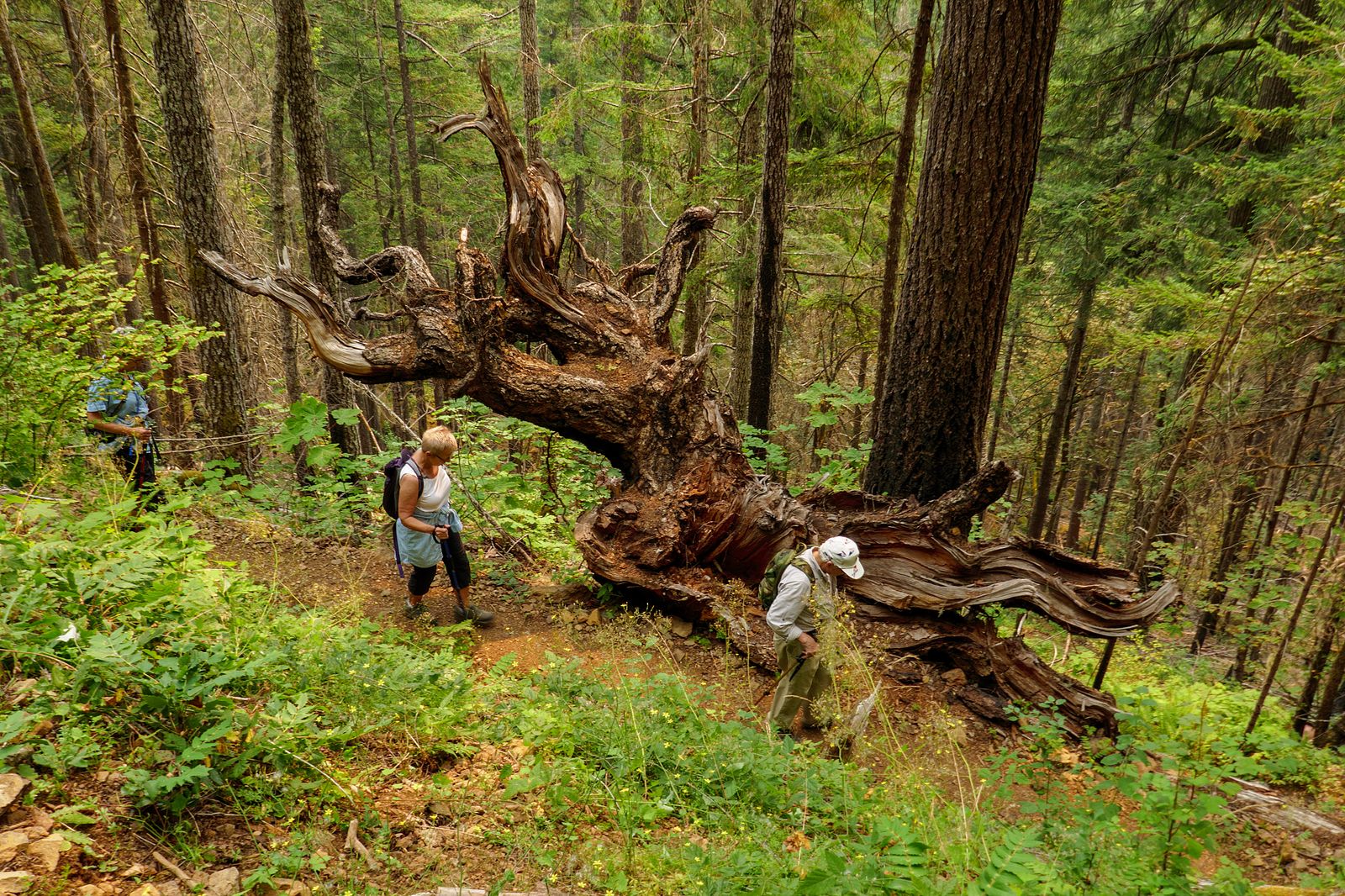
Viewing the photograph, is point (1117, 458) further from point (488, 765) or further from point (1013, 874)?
point (488, 765)

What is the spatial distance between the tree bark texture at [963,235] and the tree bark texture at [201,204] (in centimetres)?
736

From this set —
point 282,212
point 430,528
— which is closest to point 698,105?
point 282,212

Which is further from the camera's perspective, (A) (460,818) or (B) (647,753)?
(B) (647,753)

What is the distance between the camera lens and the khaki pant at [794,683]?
4.84m

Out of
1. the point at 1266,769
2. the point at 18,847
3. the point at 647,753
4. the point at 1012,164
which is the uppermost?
the point at 1012,164

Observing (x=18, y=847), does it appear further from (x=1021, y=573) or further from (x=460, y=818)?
(x=1021, y=573)

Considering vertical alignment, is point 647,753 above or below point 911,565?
below

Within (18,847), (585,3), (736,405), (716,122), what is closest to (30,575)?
(18,847)

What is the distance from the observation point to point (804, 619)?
15.9ft

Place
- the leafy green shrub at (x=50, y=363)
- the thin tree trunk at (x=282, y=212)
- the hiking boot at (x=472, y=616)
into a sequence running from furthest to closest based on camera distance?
the thin tree trunk at (x=282, y=212)
the hiking boot at (x=472, y=616)
the leafy green shrub at (x=50, y=363)

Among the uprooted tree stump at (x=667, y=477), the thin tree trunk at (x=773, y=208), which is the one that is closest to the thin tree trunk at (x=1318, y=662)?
the uprooted tree stump at (x=667, y=477)

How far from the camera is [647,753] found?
13.3 ft

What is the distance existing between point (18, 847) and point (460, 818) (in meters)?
1.68

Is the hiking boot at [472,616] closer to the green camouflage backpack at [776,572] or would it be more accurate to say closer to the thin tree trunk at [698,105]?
the green camouflage backpack at [776,572]
